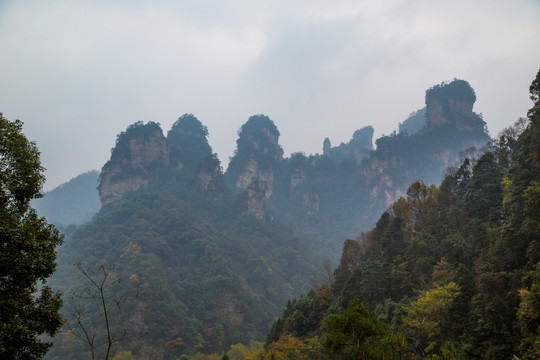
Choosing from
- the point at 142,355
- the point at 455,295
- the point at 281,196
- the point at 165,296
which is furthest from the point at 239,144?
the point at 455,295

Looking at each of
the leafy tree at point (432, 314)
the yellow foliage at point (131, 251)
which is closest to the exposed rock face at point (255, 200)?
the yellow foliage at point (131, 251)

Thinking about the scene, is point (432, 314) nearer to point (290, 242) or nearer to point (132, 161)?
point (290, 242)

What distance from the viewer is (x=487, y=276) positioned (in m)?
18.2

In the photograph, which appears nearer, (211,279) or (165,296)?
(165,296)

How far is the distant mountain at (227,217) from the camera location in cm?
4988

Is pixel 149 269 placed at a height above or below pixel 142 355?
above

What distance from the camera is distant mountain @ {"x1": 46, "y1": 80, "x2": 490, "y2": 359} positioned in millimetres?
49875

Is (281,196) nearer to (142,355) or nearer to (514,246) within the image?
(142,355)

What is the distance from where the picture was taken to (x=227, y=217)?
3585 inches

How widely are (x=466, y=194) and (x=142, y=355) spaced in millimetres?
38035

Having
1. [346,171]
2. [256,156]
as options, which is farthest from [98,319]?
[346,171]

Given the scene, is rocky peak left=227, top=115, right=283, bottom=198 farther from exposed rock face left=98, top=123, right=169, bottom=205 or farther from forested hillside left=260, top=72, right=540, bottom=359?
forested hillside left=260, top=72, right=540, bottom=359

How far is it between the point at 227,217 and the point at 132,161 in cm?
2963

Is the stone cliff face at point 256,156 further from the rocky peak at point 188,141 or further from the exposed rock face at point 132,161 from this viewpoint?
the exposed rock face at point 132,161
